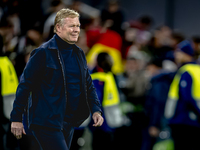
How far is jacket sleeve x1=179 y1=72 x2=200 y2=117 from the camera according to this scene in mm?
5512

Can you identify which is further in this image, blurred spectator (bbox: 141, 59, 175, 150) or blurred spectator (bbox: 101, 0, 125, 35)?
blurred spectator (bbox: 101, 0, 125, 35)

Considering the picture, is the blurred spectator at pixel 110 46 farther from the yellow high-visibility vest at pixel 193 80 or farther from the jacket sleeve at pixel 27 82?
the jacket sleeve at pixel 27 82

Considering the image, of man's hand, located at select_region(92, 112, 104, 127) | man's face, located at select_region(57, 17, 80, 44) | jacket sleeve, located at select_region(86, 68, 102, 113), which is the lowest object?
man's hand, located at select_region(92, 112, 104, 127)

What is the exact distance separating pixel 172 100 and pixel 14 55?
7.71ft

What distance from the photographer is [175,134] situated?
5770 millimetres

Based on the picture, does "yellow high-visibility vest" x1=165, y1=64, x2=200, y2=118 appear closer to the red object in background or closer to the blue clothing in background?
the blue clothing in background

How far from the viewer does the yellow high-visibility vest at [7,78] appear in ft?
15.5

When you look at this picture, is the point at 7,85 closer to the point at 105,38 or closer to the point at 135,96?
the point at 135,96

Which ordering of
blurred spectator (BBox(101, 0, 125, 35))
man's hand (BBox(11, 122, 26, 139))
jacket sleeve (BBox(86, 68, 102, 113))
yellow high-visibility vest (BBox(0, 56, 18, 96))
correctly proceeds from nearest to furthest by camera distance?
man's hand (BBox(11, 122, 26, 139))
jacket sleeve (BBox(86, 68, 102, 113))
yellow high-visibility vest (BBox(0, 56, 18, 96))
blurred spectator (BBox(101, 0, 125, 35))

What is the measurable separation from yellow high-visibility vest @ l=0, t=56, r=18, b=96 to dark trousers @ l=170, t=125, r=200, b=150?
2426mm

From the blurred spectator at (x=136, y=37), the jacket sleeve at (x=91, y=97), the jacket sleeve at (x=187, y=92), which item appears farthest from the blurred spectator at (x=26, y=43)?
the blurred spectator at (x=136, y=37)

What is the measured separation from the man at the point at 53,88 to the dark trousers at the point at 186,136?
8.54 feet

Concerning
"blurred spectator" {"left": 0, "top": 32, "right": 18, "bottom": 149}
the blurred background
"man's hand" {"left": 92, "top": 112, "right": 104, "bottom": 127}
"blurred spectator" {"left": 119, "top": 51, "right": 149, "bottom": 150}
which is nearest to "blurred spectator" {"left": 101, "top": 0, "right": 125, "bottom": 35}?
the blurred background

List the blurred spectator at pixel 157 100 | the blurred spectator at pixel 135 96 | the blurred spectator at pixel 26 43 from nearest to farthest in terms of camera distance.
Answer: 1. the blurred spectator at pixel 26 43
2. the blurred spectator at pixel 157 100
3. the blurred spectator at pixel 135 96
